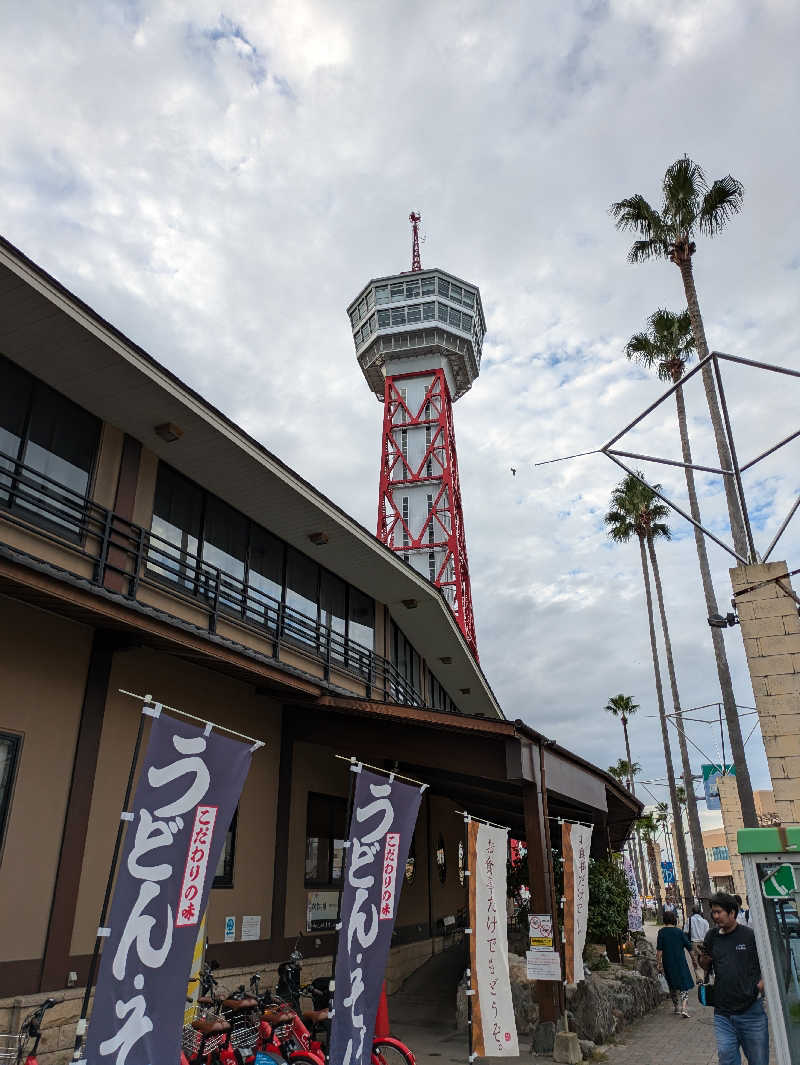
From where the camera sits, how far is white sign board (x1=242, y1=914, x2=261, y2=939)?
38.4 ft

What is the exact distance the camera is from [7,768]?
866 centimetres

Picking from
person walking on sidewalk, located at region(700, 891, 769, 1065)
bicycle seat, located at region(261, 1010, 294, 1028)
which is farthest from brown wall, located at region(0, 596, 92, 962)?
person walking on sidewalk, located at region(700, 891, 769, 1065)

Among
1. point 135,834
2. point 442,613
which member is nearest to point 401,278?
point 442,613

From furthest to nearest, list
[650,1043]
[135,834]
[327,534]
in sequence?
[327,534] < [650,1043] < [135,834]

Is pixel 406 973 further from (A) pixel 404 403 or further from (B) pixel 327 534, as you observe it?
(A) pixel 404 403

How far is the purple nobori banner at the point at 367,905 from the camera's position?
23.0ft

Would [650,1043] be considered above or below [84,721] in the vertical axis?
below

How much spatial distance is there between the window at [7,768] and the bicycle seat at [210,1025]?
315cm

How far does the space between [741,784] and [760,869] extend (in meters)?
16.5

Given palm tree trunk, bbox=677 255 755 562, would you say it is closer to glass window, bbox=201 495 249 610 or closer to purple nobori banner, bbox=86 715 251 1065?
glass window, bbox=201 495 249 610

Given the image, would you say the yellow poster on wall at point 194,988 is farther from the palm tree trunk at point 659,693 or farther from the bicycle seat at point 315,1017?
the palm tree trunk at point 659,693

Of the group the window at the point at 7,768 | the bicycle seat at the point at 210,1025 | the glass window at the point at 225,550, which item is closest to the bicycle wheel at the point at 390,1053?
the bicycle seat at the point at 210,1025

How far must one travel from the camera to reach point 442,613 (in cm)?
1988

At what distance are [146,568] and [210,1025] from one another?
6224mm
